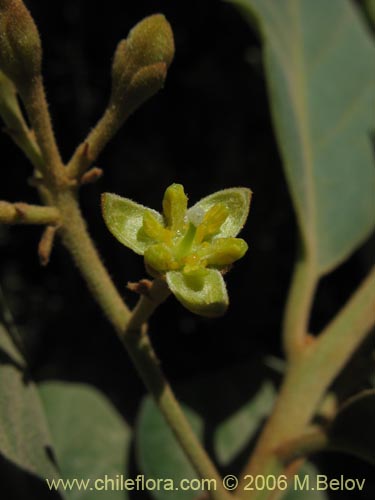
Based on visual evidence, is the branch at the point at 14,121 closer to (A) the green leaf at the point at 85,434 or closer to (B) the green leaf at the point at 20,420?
(B) the green leaf at the point at 20,420

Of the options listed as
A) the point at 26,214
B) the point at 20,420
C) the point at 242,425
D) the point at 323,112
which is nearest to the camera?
the point at 26,214

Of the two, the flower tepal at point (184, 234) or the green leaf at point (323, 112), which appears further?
the green leaf at point (323, 112)

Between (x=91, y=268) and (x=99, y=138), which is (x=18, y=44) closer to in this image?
(x=99, y=138)

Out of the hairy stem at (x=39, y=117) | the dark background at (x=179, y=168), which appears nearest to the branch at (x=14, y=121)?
the hairy stem at (x=39, y=117)

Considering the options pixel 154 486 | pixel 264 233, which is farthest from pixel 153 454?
pixel 264 233

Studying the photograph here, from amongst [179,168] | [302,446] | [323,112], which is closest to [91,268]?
[302,446]

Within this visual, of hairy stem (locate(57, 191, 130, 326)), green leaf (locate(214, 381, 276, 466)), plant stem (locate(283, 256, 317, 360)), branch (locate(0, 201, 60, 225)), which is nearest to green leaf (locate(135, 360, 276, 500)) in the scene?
green leaf (locate(214, 381, 276, 466))

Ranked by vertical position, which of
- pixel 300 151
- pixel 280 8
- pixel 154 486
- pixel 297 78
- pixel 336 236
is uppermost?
pixel 280 8

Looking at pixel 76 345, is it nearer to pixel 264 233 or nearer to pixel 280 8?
pixel 264 233
